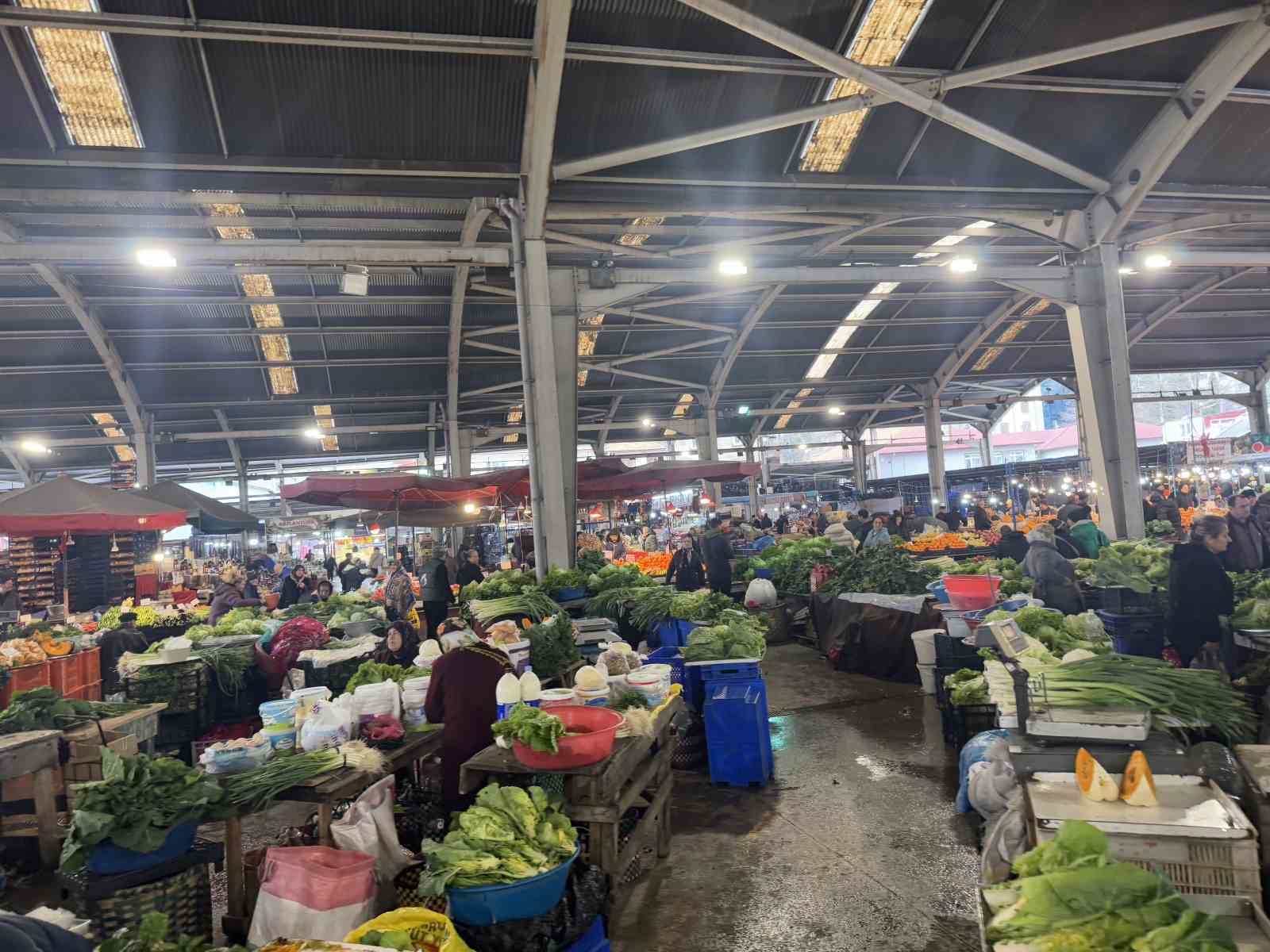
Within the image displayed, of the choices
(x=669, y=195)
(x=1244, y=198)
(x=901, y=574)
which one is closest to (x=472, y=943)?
(x=901, y=574)

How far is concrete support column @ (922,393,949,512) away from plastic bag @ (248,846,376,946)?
23.2m

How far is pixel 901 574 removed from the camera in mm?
9641

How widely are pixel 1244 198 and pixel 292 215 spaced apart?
47.3ft

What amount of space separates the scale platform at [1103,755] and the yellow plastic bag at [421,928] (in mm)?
2329

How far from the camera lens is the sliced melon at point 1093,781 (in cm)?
280

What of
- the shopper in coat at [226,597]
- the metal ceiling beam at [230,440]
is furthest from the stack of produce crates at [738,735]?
the metal ceiling beam at [230,440]

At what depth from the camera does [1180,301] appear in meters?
19.0

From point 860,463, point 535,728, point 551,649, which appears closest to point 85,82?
point 551,649

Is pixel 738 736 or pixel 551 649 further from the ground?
pixel 551 649

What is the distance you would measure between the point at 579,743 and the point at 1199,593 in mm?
4907

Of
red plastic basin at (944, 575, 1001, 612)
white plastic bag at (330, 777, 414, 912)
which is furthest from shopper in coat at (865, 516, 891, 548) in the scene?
white plastic bag at (330, 777, 414, 912)

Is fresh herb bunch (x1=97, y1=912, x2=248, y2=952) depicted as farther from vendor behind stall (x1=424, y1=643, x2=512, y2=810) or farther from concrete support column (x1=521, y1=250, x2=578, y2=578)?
concrete support column (x1=521, y1=250, x2=578, y2=578)

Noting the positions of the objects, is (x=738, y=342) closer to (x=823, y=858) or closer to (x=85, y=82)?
(x=85, y=82)

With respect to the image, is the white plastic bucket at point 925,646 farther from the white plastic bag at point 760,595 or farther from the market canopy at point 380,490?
the market canopy at point 380,490
